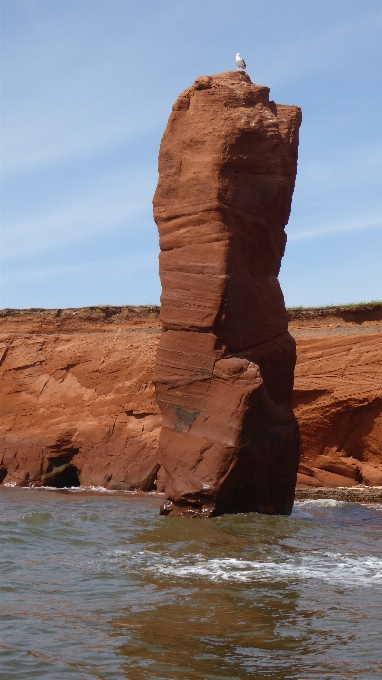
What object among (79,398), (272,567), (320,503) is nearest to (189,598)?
(272,567)

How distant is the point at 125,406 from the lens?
742 inches

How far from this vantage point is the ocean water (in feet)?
16.7

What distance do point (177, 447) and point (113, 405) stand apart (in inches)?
327

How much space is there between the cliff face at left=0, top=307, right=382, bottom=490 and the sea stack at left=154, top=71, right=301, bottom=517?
5170 millimetres

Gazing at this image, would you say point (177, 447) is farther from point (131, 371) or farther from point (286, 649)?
point (131, 371)

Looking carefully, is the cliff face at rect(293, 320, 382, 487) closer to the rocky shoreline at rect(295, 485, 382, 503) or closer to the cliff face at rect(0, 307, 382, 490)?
the cliff face at rect(0, 307, 382, 490)

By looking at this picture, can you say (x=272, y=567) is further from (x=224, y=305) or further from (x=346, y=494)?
(x=346, y=494)

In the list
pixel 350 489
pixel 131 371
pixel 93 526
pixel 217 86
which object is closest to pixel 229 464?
pixel 93 526

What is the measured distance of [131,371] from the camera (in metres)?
19.6

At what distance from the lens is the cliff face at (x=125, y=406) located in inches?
685

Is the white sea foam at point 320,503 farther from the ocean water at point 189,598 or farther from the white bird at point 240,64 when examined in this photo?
the white bird at point 240,64

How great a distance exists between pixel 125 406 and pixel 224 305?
8.66 meters

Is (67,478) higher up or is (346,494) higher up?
(346,494)

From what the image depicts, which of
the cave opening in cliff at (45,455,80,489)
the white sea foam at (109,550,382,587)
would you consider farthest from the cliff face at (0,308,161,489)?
the white sea foam at (109,550,382,587)
